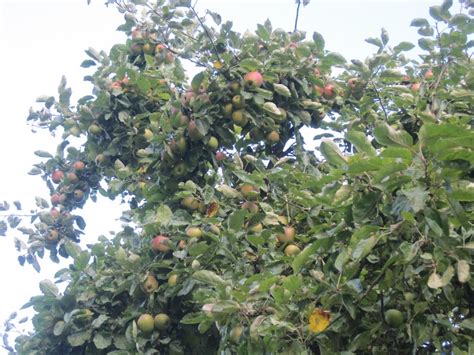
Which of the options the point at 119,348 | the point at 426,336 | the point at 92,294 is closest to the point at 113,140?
the point at 92,294

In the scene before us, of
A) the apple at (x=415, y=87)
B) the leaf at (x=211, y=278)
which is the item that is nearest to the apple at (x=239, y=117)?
the apple at (x=415, y=87)

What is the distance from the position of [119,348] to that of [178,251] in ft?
1.87

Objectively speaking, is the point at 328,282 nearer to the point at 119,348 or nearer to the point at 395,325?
the point at 395,325

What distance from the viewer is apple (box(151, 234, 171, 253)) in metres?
3.15

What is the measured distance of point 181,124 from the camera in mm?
3479

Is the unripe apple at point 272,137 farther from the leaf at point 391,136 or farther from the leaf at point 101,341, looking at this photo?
the leaf at point 391,136

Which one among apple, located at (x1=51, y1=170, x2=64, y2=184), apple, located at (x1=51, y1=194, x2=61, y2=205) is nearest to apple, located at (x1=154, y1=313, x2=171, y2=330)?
apple, located at (x1=51, y1=194, x2=61, y2=205)

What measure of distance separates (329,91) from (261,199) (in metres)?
1.19

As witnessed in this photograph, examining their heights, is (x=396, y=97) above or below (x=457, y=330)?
above

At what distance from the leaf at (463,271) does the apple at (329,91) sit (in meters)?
2.40

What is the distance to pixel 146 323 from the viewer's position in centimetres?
309

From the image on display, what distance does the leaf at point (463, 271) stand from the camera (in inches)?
71.7

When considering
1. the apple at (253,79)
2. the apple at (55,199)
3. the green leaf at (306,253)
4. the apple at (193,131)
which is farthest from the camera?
the apple at (55,199)

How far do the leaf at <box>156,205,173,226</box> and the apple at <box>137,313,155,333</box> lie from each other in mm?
433
